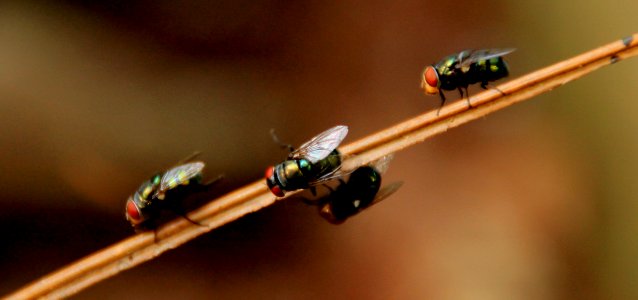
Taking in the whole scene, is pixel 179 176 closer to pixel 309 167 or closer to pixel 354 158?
pixel 309 167

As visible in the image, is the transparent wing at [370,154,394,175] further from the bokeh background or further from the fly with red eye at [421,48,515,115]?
the bokeh background

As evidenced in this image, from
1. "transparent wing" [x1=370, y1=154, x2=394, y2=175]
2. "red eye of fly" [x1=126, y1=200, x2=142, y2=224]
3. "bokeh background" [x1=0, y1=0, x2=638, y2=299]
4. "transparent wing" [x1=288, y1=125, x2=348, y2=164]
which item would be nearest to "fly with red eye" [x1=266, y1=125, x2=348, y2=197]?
"transparent wing" [x1=288, y1=125, x2=348, y2=164]

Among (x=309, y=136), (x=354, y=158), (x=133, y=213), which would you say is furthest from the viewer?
(x=309, y=136)

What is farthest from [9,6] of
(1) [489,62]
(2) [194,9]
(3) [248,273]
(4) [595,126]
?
(4) [595,126]

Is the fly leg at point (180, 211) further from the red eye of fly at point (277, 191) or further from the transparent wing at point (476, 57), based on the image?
the transparent wing at point (476, 57)

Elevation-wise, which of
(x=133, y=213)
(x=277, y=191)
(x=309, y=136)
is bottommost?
(x=277, y=191)

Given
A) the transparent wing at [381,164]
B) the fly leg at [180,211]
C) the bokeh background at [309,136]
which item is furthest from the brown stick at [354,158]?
the bokeh background at [309,136]

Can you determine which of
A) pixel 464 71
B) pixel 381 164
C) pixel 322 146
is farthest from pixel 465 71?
pixel 322 146
